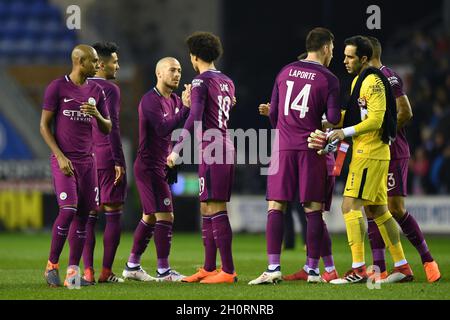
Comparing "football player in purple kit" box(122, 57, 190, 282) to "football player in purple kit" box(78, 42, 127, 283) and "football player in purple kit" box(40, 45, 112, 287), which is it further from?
"football player in purple kit" box(40, 45, 112, 287)

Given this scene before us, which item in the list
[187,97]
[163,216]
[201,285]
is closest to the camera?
[201,285]

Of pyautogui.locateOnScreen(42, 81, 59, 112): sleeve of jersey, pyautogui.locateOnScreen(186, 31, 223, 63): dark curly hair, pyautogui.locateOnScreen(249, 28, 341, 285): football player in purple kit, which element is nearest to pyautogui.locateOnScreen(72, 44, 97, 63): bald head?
pyautogui.locateOnScreen(42, 81, 59, 112): sleeve of jersey

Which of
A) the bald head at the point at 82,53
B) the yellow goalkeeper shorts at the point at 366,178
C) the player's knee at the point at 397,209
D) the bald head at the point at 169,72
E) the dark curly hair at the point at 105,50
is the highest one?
the dark curly hair at the point at 105,50

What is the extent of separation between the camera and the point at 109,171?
34.3ft

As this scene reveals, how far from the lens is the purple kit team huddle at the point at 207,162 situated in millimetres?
9578

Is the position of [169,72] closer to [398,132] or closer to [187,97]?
[187,97]

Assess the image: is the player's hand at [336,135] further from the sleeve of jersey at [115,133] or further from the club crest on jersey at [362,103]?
the sleeve of jersey at [115,133]

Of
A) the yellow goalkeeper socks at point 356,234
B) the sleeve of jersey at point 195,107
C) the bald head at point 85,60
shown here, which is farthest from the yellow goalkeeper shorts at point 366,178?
the bald head at point 85,60

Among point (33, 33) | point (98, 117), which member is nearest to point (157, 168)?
point (98, 117)

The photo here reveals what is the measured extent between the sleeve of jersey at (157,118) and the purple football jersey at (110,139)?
289 millimetres

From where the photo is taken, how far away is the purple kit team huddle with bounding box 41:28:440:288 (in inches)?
377

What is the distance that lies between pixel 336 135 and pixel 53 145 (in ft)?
7.98
